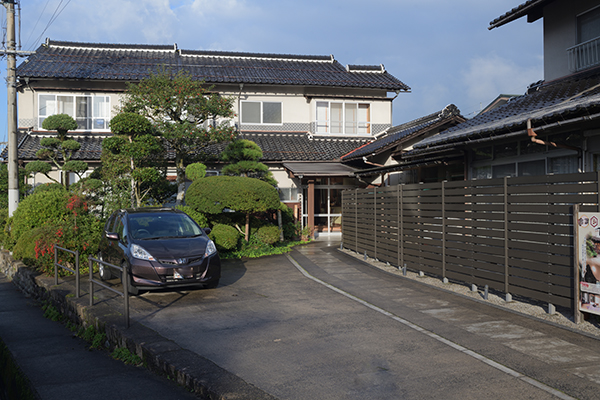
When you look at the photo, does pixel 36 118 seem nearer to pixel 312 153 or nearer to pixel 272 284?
pixel 312 153

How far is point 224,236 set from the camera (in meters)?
15.0

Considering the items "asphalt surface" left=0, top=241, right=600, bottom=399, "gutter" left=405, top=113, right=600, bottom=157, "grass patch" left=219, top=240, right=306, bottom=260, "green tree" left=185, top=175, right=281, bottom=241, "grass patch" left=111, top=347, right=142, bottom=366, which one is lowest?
"grass patch" left=111, top=347, right=142, bottom=366

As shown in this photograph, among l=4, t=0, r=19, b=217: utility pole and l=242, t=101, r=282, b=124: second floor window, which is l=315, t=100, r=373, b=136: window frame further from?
l=4, t=0, r=19, b=217: utility pole

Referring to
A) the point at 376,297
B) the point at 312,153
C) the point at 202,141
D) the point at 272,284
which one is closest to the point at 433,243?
the point at 376,297

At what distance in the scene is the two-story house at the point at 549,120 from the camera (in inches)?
372

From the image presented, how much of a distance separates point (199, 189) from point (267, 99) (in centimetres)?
903

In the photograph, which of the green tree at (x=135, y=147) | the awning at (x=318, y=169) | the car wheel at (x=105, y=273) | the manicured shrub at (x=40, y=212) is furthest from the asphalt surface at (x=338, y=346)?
the awning at (x=318, y=169)

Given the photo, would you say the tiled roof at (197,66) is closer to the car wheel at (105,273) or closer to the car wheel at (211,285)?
the car wheel at (105,273)

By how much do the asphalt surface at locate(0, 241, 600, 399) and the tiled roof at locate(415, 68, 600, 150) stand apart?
11.9ft

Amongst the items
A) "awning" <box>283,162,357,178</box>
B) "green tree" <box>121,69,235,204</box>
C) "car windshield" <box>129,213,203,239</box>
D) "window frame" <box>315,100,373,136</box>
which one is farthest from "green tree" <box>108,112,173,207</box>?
"window frame" <box>315,100,373,136</box>

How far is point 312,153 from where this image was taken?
70.2 ft

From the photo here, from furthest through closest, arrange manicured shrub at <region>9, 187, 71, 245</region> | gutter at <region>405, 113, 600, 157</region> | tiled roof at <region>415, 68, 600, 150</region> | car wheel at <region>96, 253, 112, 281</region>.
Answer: manicured shrub at <region>9, 187, 71, 245</region>
car wheel at <region>96, 253, 112, 281</region>
tiled roof at <region>415, 68, 600, 150</region>
gutter at <region>405, 113, 600, 157</region>

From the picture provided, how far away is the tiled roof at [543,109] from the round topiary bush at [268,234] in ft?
18.7

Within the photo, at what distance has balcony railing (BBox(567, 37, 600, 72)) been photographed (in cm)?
1174
